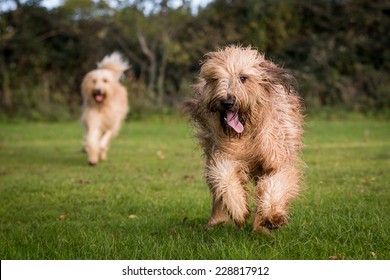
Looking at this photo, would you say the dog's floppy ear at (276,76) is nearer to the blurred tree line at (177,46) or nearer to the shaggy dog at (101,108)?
the shaggy dog at (101,108)

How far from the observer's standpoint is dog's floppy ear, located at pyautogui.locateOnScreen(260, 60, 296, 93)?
4.74 metres

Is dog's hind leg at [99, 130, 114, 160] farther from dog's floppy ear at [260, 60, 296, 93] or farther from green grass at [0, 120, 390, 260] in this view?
dog's floppy ear at [260, 60, 296, 93]

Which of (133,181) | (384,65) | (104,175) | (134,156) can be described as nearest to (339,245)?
(133,181)

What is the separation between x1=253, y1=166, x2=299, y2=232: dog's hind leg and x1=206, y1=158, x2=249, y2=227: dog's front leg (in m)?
0.12

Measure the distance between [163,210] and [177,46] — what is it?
1801cm

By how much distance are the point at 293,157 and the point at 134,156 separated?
6.70 metres

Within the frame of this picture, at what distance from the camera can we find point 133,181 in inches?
318

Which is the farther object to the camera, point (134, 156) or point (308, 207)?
point (134, 156)

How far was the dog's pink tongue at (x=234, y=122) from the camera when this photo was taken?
454 centimetres

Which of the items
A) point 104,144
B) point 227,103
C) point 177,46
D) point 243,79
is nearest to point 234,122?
point 227,103

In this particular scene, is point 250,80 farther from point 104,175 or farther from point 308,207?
point 104,175

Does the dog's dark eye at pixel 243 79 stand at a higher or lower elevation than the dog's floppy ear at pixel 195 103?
higher

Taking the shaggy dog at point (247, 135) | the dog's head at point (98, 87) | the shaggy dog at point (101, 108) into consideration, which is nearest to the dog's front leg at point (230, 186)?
the shaggy dog at point (247, 135)

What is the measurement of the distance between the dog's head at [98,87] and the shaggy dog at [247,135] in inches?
257
